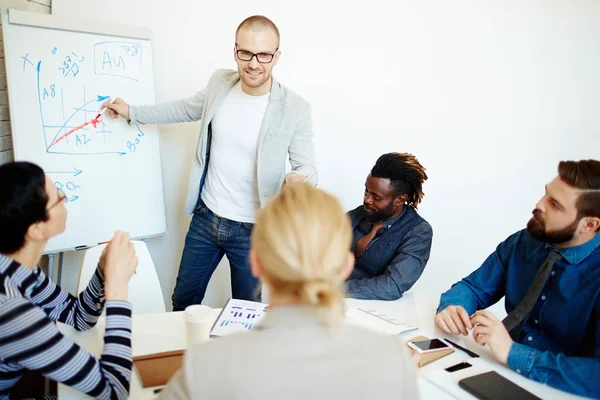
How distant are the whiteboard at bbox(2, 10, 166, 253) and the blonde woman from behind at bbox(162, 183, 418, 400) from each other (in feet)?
5.64

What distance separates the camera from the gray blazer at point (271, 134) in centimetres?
216

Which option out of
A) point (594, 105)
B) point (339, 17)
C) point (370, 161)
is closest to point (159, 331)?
point (370, 161)

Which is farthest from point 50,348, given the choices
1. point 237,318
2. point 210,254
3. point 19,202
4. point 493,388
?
point 210,254

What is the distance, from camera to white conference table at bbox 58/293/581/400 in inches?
48.2

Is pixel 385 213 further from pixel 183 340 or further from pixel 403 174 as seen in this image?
pixel 183 340

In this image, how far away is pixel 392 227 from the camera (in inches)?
82.7

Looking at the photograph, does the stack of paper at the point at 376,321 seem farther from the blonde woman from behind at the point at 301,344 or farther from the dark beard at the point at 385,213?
the blonde woman from behind at the point at 301,344

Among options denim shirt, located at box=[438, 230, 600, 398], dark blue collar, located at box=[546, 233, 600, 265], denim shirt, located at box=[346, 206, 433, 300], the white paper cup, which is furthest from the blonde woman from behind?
denim shirt, located at box=[346, 206, 433, 300]

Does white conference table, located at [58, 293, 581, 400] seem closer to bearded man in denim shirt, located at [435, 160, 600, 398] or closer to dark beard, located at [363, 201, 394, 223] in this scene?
bearded man in denim shirt, located at [435, 160, 600, 398]

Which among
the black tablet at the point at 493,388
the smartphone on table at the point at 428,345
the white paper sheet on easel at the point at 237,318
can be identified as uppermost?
the white paper sheet on easel at the point at 237,318

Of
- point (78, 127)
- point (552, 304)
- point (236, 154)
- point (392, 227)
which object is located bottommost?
point (552, 304)

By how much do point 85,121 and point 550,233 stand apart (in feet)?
6.48

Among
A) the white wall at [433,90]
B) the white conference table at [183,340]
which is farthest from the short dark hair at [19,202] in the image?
the white wall at [433,90]

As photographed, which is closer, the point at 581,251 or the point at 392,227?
the point at 581,251
